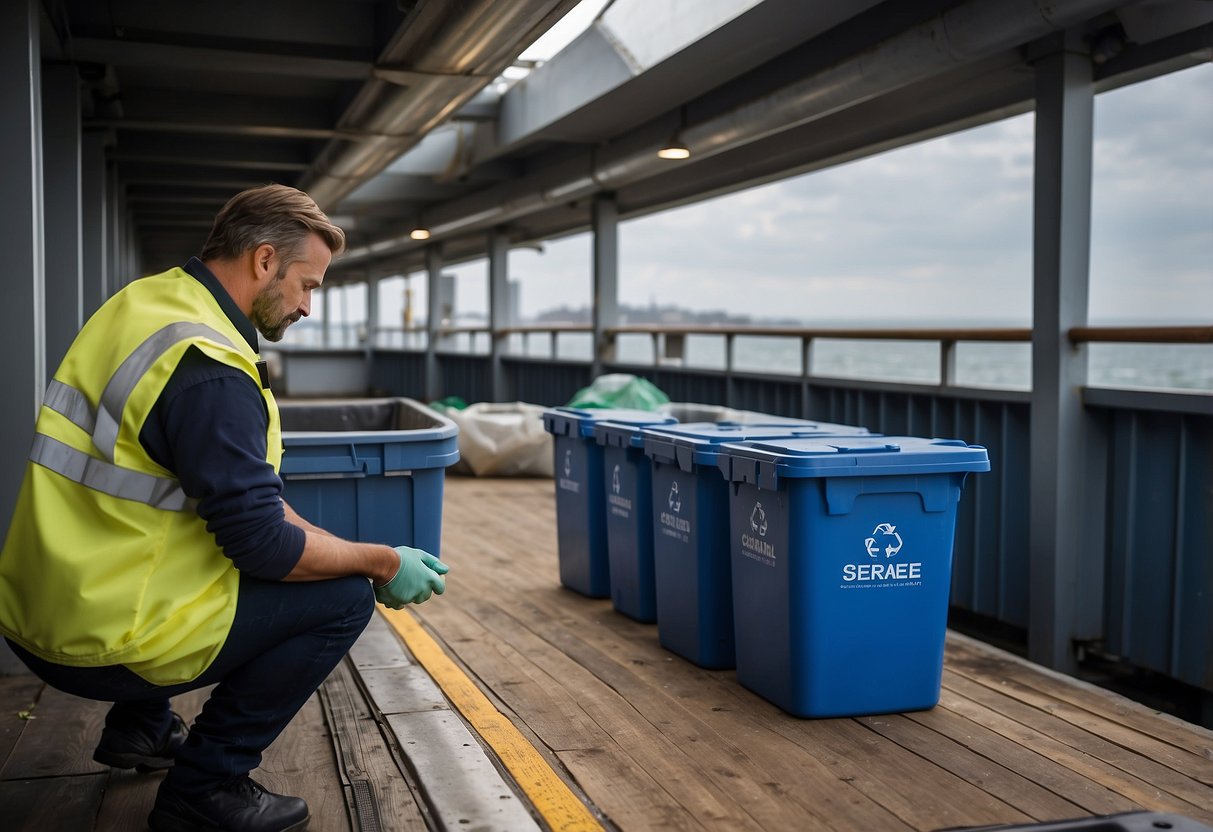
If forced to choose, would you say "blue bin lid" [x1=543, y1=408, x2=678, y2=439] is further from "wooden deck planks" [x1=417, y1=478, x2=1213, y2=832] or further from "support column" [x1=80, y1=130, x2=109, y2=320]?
"support column" [x1=80, y1=130, x2=109, y2=320]

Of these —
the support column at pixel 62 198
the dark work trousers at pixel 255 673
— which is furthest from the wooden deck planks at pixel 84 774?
the support column at pixel 62 198

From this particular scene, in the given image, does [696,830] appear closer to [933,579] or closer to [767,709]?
[767,709]

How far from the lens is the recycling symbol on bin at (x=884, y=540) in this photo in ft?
12.1

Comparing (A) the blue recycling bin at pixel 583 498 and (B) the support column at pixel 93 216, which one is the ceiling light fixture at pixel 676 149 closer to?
(A) the blue recycling bin at pixel 583 498

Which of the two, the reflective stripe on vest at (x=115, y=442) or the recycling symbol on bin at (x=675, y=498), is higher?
the reflective stripe on vest at (x=115, y=442)

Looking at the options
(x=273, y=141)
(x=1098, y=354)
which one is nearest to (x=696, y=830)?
A: (x=273, y=141)

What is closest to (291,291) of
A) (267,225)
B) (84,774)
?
(267,225)

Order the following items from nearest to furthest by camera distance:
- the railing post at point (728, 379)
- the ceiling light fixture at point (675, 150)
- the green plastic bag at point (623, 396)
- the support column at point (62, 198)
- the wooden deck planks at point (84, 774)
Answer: the wooden deck planks at point (84, 774)
the support column at point (62, 198)
the ceiling light fixture at point (675, 150)
the green plastic bag at point (623, 396)
the railing post at point (728, 379)

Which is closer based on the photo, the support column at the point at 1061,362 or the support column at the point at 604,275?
the support column at the point at 1061,362

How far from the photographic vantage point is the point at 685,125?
857 cm

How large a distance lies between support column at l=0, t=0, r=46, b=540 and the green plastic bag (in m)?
5.27

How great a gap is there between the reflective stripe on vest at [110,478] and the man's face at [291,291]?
486mm

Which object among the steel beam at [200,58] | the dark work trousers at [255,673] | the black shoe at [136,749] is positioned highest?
the steel beam at [200,58]

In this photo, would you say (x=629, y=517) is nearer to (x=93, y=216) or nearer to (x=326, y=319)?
(x=93, y=216)
